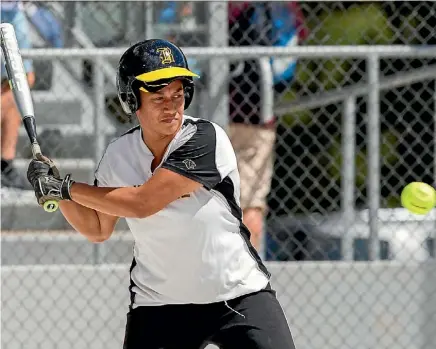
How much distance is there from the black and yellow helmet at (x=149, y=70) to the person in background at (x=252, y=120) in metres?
2.25

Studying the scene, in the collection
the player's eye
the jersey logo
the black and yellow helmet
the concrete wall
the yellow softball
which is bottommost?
the concrete wall

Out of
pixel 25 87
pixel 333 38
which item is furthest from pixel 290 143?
pixel 25 87

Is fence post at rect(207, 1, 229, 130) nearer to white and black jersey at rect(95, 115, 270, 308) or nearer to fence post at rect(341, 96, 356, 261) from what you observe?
fence post at rect(341, 96, 356, 261)

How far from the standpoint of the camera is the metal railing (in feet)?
19.5

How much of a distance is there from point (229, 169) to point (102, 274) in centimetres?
207

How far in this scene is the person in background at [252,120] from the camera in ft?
20.5

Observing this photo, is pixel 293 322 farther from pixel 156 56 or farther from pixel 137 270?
pixel 156 56

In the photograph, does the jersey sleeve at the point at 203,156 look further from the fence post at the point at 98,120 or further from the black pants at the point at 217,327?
the fence post at the point at 98,120

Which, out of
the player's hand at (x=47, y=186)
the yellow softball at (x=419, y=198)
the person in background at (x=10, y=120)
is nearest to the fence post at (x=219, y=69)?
the person in background at (x=10, y=120)

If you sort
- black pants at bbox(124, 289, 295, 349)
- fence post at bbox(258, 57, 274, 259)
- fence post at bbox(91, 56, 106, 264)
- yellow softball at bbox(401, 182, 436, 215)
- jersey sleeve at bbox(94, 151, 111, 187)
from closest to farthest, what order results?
1. black pants at bbox(124, 289, 295, 349)
2. jersey sleeve at bbox(94, 151, 111, 187)
3. yellow softball at bbox(401, 182, 436, 215)
4. fence post at bbox(91, 56, 106, 264)
5. fence post at bbox(258, 57, 274, 259)

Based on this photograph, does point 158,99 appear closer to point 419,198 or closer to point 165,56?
point 165,56

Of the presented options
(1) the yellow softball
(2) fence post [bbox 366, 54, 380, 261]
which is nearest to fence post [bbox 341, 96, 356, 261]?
(2) fence post [bbox 366, 54, 380, 261]

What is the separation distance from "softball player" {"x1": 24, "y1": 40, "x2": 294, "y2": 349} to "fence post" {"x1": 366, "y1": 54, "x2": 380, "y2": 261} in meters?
2.12

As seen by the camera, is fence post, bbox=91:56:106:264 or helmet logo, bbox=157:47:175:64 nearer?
helmet logo, bbox=157:47:175:64
